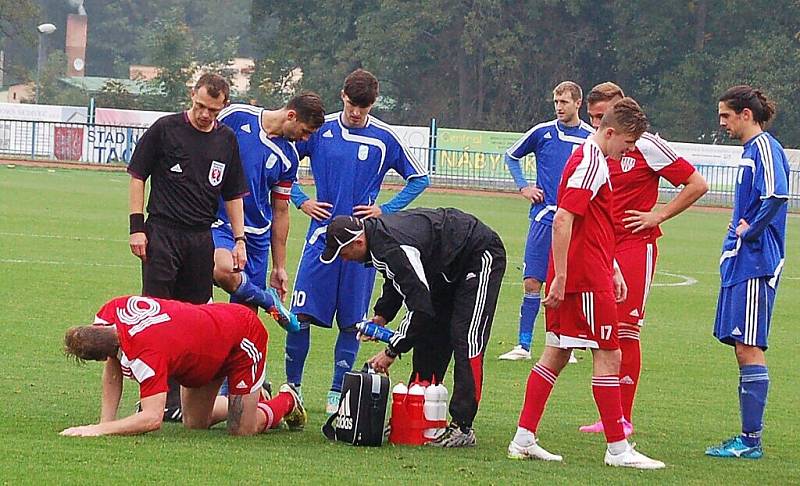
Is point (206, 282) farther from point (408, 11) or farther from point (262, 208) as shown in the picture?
point (408, 11)

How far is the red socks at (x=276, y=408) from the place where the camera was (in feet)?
25.5

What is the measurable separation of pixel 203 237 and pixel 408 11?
54.8 metres

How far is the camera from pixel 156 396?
690 cm

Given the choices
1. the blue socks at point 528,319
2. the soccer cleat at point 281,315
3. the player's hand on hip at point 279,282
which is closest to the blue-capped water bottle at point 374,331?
the soccer cleat at point 281,315

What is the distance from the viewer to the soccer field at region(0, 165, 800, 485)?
6559mm

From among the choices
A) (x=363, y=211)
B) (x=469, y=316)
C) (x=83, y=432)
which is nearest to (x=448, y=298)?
(x=469, y=316)

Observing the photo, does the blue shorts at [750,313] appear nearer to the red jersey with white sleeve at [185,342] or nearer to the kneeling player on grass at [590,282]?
the kneeling player on grass at [590,282]

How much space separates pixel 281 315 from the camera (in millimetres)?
8562

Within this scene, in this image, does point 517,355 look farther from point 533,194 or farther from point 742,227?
point 742,227

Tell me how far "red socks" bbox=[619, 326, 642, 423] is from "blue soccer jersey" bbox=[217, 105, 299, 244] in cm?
245

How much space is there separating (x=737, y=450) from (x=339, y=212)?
3.06 m

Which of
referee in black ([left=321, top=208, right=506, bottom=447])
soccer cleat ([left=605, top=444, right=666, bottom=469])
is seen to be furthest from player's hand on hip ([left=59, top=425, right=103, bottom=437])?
soccer cleat ([left=605, top=444, right=666, bottom=469])

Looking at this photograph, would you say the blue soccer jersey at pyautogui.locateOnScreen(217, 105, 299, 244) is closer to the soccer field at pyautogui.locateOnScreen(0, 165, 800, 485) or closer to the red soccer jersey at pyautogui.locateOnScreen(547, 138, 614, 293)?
the soccer field at pyautogui.locateOnScreen(0, 165, 800, 485)

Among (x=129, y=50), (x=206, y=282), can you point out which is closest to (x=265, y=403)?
(x=206, y=282)
